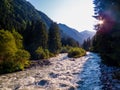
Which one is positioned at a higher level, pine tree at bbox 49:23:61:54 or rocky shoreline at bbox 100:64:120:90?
pine tree at bbox 49:23:61:54

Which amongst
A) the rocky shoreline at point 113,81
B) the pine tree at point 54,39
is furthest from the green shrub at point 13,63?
the pine tree at point 54,39

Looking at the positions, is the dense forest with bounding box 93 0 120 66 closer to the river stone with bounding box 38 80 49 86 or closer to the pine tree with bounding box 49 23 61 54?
the river stone with bounding box 38 80 49 86

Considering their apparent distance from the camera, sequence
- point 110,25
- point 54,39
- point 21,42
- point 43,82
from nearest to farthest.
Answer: point 110,25 < point 43,82 < point 21,42 < point 54,39

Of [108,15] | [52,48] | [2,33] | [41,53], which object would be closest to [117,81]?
[108,15]

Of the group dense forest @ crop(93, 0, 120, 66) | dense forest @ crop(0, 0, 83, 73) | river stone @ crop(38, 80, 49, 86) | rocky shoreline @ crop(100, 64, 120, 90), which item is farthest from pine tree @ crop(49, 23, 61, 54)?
dense forest @ crop(93, 0, 120, 66)

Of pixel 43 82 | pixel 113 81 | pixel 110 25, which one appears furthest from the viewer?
pixel 43 82

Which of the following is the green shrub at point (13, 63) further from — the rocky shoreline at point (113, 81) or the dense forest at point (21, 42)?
the rocky shoreline at point (113, 81)

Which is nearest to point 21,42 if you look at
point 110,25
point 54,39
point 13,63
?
point 13,63

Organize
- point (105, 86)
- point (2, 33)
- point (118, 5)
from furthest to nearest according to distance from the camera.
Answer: point (2, 33) < point (105, 86) < point (118, 5)

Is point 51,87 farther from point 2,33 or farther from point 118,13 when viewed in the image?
point 2,33

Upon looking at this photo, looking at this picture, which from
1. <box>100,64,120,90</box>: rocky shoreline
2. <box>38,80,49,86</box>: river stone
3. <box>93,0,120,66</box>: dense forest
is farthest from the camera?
<box>38,80,49,86</box>: river stone

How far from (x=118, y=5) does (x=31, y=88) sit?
518 inches

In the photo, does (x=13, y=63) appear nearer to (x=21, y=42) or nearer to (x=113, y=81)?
(x=21, y=42)

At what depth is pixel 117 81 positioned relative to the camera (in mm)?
26469
